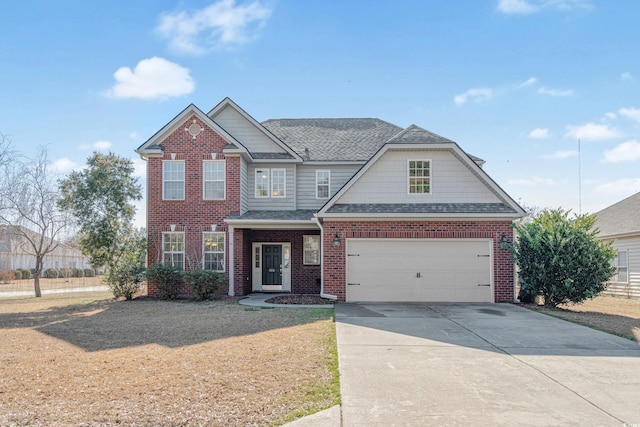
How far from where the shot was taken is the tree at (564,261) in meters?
12.9

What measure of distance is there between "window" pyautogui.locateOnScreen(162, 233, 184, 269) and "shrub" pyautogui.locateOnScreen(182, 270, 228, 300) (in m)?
1.32

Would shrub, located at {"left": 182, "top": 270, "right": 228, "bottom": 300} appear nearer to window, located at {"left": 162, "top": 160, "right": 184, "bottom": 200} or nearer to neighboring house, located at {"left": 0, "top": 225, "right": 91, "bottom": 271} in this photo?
window, located at {"left": 162, "top": 160, "right": 184, "bottom": 200}

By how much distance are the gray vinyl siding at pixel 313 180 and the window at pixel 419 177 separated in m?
3.51

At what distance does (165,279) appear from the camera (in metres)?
15.5

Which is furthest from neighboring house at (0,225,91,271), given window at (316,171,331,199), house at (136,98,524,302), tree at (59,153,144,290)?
window at (316,171,331,199)

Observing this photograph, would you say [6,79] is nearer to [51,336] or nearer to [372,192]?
[51,336]

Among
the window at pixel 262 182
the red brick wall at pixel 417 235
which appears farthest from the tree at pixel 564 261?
the window at pixel 262 182

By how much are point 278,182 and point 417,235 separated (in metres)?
6.46

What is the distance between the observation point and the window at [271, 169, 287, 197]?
17.5 metres

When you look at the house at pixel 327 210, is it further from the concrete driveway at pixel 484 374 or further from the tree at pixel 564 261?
the concrete driveway at pixel 484 374

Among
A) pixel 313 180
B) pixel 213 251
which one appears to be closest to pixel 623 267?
pixel 313 180

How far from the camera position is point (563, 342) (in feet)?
26.2

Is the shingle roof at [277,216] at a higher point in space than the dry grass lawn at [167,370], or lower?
higher

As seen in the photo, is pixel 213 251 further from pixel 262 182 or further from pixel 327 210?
pixel 327 210
